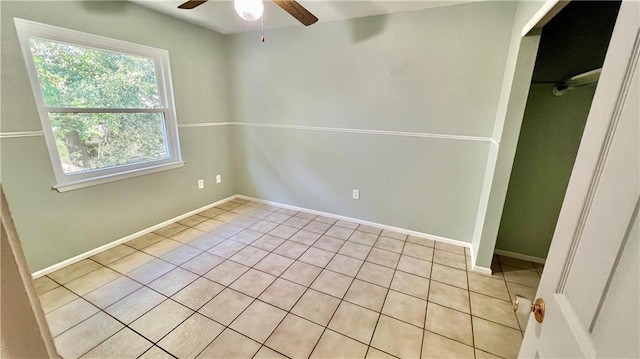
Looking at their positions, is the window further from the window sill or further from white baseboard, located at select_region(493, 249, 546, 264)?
white baseboard, located at select_region(493, 249, 546, 264)

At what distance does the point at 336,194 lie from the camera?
3.25 metres

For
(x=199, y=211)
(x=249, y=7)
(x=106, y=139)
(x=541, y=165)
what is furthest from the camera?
(x=199, y=211)

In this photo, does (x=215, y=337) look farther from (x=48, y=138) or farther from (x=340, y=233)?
(x=48, y=138)

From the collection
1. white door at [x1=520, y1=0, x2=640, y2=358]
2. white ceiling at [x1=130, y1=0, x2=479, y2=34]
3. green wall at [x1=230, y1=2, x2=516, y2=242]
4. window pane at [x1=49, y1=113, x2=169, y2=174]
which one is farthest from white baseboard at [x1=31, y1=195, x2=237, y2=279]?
white door at [x1=520, y1=0, x2=640, y2=358]

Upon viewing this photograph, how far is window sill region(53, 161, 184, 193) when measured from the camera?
2.20 metres

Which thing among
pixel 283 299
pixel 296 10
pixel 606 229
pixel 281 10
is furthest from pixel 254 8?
pixel 283 299

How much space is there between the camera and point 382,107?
9.02 ft

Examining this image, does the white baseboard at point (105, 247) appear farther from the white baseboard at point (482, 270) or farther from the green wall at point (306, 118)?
the white baseboard at point (482, 270)

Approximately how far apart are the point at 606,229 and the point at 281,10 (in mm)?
2833

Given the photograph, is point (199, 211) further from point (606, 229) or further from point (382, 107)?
point (606, 229)

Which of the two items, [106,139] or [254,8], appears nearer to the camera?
[254,8]

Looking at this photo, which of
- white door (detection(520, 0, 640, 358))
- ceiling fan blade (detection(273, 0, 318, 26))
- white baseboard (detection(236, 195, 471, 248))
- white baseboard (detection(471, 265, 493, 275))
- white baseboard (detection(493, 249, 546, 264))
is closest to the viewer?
white door (detection(520, 0, 640, 358))

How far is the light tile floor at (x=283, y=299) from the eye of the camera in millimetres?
1565

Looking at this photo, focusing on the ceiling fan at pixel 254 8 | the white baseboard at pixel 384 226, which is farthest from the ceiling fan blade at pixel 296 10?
the white baseboard at pixel 384 226
